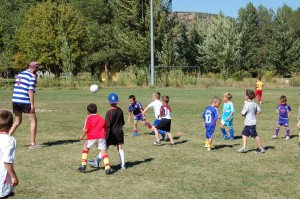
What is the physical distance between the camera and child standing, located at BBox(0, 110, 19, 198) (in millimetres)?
4840

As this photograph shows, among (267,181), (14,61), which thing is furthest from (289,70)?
(267,181)

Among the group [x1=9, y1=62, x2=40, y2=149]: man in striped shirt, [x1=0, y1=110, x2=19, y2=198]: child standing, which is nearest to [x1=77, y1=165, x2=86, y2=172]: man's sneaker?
[x1=9, y1=62, x2=40, y2=149]: man in striped shirt

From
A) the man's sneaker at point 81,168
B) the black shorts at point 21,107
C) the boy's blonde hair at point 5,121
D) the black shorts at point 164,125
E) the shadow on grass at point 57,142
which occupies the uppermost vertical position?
the boy's blonde hair at point 5,121

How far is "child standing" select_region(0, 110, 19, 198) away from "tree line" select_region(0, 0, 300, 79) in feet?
156

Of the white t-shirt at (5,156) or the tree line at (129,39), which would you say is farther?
the tree line at (129,39)

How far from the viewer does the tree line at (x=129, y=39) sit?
60.6 meters

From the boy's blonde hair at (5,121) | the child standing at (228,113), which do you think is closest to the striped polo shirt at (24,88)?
the child standing at (228,113)

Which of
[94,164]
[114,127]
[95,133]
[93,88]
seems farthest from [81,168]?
[93,88]

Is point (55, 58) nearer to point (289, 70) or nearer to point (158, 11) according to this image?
point (158, 11)

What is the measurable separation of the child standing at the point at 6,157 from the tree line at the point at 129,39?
47.6m

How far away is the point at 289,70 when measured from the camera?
2815 inches

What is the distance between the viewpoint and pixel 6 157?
4.82 meters

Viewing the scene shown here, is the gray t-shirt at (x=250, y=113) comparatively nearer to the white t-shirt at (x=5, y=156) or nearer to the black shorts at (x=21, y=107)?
the black shorts at (x=21, y=107)

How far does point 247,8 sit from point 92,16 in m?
35.1
